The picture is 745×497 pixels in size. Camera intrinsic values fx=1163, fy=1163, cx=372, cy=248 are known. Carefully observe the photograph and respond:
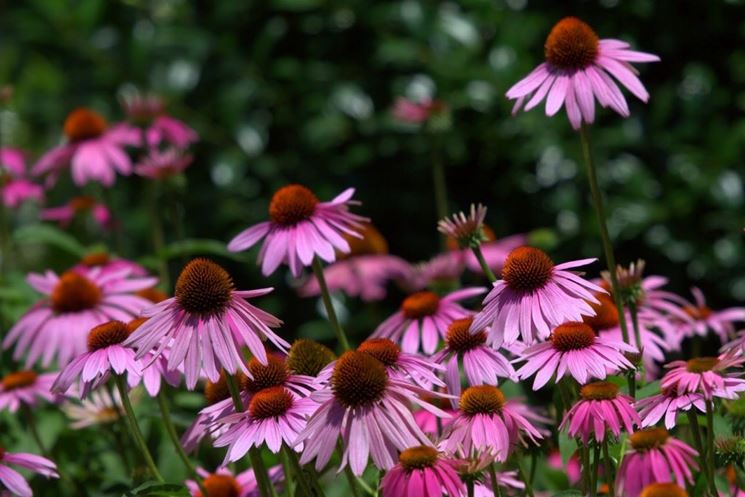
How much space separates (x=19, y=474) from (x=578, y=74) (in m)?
0.72

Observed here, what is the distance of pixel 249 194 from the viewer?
2.95 meters

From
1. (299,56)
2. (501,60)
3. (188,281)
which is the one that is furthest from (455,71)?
(188,281)

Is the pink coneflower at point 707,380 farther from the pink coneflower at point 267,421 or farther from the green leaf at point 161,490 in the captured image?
the green leaf at point 161,490

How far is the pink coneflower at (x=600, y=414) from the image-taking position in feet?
3.33

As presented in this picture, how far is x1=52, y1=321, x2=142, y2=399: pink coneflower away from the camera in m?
1.12

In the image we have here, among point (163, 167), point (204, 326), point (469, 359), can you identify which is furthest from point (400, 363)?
point (163, 167)

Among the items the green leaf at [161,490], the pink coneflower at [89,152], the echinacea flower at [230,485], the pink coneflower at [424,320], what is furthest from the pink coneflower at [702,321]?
the pink coneflower at [89,152]

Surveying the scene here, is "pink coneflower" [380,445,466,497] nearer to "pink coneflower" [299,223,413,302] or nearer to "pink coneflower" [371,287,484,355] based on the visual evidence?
"pink coneflower" [371,287,484,355]

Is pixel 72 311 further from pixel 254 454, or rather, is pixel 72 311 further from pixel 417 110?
pixel 417 110

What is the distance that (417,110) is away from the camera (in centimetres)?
243

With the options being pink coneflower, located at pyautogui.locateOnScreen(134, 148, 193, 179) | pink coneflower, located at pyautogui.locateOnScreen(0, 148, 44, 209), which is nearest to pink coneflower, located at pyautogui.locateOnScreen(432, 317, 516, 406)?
pink coneflower, located at pyautogui.locateOnScreen(134, 148, 193, 179)

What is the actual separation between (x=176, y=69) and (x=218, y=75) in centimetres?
13

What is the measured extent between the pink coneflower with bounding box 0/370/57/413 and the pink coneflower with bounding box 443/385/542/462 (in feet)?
2.19

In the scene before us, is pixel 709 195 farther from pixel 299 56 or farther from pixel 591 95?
pixel 591 95
